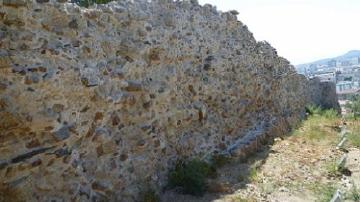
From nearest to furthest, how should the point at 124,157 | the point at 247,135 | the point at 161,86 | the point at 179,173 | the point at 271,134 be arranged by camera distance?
the point at 124,157, the point at 179,173, the point at 161,86, the point at 247,135, the point at 271,134

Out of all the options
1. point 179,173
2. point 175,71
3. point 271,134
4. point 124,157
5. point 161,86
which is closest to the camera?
point 124,157

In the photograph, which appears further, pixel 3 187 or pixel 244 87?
pixel 244 87

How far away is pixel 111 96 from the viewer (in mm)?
6125

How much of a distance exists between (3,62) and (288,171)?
530 centimetres

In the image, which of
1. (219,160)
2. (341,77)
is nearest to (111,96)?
(219,160)

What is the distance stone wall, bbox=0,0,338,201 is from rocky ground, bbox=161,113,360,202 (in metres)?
0.56

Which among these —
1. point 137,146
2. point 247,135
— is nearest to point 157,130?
point 137,146

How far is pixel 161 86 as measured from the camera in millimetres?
7254

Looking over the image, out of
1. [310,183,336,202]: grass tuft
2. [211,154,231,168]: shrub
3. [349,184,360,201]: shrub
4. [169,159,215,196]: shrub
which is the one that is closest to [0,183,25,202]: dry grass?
[169,159,215,196]: shrub

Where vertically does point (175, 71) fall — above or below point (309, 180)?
above

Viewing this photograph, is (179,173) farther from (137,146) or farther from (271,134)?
(271,134)

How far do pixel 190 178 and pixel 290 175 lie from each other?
2170mm

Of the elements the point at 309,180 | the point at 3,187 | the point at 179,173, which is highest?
the point at 3,187

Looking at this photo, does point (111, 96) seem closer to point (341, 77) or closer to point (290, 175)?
point (290, 175)
